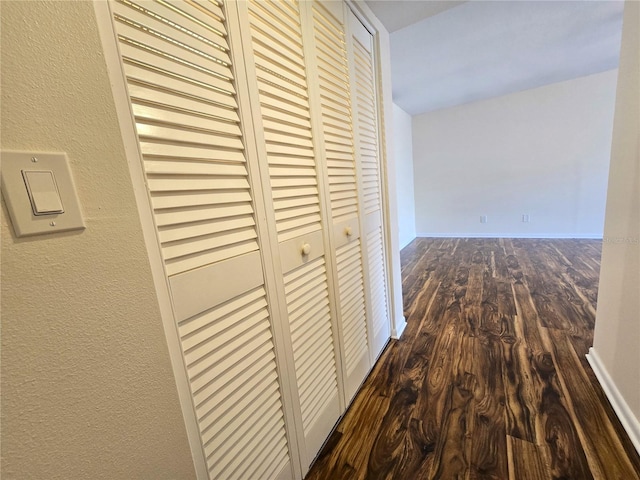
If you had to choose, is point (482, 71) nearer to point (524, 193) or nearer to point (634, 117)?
point (524, 193)

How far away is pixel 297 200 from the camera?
1049 millimetres

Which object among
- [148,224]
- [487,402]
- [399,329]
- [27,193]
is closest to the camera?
[27,193]

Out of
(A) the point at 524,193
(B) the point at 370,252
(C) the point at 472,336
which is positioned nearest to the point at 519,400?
(C) the point at 472,336

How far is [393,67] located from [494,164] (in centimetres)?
307

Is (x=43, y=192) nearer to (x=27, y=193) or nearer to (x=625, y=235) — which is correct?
(x=27, y=193)

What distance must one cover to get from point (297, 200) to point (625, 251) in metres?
1.56

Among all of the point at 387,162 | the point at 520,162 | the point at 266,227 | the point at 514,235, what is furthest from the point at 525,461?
the point at 520,162

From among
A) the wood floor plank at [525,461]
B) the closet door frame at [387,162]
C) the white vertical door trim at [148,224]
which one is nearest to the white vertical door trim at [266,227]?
the white vertical door trim at [148,224]

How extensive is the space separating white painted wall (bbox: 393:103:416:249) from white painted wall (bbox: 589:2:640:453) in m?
3.19

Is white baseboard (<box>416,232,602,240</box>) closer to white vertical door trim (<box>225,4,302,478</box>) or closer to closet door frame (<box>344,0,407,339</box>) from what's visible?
closet door frame (<box>344,0,407,339</box>)

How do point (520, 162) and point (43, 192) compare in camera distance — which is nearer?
point (43, 192)

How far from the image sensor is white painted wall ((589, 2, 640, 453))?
1189mm

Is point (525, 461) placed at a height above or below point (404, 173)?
below

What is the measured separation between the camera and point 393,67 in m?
3.15
